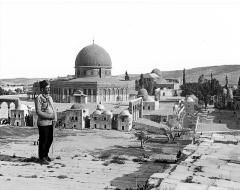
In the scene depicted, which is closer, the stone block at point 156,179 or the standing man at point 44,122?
the stone block at point 156,179

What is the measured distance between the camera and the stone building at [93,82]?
5100 cm

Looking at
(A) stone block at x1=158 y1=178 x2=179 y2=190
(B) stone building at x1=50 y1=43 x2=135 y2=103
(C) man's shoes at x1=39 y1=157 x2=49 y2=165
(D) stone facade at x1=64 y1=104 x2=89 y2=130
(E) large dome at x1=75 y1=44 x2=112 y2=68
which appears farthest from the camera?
(E) large dome at x1=75 y1=44 x2=112 y2=68

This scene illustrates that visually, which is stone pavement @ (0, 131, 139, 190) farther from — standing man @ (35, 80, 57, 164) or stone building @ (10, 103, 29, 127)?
stone building @ (10, 103, 29, 127)

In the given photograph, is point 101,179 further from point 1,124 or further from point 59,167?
point 1,124

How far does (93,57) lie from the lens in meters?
54.4

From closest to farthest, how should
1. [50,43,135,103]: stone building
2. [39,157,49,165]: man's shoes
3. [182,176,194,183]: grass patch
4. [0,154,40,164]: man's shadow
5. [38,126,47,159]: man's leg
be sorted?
[182,176,194,183]: grass patch
[39,157,49,165]: man's shoes
[38,126,47,159]: man's leg
[0,154,40,164]: man's shadow
[50,43,135,103]: stone building

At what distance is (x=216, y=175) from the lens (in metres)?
7.88

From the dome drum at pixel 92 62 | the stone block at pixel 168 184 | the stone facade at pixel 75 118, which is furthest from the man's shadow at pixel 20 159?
the dome drum at pixel 92 62

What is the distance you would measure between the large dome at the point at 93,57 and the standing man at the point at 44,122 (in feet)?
146

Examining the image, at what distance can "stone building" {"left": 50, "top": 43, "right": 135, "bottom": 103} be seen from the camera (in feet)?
167

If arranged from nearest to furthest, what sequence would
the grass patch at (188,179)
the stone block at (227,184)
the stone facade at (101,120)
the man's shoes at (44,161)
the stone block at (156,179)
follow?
the stone block at (227,184) → the stone block at (156,179) → the grass patch at (188,179) → the man's shoes at (44,161) → the stone facade at (101,120)

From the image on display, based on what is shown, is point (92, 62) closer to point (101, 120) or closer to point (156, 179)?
point (101, 120)

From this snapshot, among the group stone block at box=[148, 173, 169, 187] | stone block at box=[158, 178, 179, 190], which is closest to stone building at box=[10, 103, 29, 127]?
stone block at box=[148, 173, 169, 187]

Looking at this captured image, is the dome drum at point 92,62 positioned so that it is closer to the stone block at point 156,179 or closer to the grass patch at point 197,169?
the grass patch at point 197,169
